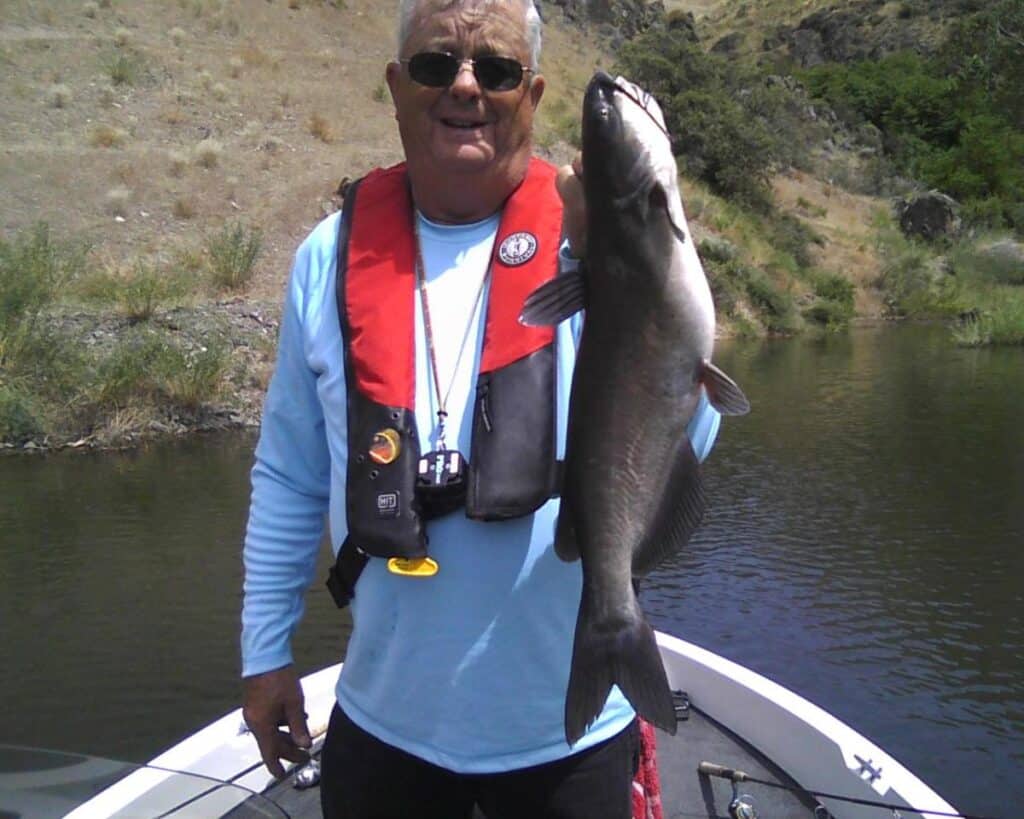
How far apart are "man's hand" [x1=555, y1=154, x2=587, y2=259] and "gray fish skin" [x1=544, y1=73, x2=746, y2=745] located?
66 millimetres

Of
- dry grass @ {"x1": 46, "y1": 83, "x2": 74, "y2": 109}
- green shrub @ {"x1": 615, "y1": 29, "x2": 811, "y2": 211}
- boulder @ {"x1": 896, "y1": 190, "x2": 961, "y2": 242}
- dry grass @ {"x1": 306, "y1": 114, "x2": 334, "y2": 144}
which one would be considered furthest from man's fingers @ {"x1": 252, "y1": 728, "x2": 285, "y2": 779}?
boulder @ {"x1": 896, "y1": 190, "x2": 961, "y2": 242}

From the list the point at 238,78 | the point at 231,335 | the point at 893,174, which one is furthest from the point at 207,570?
the point at 893,174

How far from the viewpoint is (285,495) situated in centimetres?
217

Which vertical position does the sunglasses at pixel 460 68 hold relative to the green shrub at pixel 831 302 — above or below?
above

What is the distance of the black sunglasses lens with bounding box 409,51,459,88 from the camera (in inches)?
76.2

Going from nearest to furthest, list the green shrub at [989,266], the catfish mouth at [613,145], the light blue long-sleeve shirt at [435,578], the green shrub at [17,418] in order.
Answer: the catfish mouth at [613,145]
the light blue long-sleeve shirt at [435,578]
the green shrub at [17,418]
the green shrub at [989,266]

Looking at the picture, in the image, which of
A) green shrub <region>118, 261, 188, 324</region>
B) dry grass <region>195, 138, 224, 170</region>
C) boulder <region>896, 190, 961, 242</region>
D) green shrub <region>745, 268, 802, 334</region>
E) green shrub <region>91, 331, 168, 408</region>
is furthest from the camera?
boulder <region>896, 190, 961, 242</region>

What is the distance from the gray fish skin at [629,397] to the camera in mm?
1622

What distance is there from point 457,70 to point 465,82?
0.03 meters

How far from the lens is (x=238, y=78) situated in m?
25.6

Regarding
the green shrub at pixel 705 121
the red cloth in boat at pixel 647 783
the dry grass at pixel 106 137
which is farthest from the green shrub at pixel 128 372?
the green shrub at pixel 705 121

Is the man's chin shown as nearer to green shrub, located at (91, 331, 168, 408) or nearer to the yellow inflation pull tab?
the yellow inflation pull tab

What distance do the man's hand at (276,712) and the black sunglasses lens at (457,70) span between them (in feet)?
4.07

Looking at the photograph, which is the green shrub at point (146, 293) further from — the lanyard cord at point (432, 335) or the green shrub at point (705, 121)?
the green shrub at point (705, 121)
